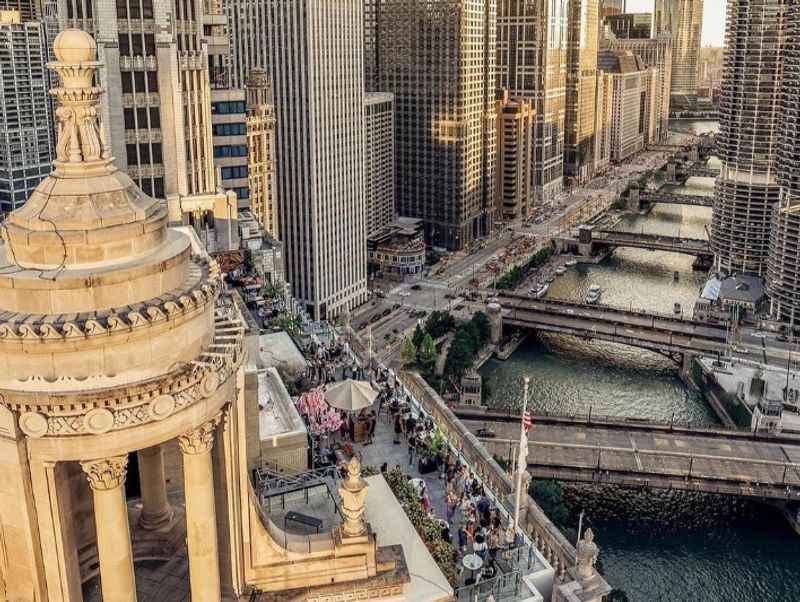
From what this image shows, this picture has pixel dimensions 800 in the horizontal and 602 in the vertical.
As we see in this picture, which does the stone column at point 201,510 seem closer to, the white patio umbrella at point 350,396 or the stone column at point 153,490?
the stone column at point 153,490

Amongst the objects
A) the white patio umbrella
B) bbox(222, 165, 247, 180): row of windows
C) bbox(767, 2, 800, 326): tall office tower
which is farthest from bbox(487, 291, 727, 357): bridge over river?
the white patio umbrella

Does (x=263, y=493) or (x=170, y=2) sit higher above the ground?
(x=170, y=2)

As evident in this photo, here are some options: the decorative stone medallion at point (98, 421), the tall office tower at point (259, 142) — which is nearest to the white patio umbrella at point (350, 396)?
the decorative stone medallion at point (98, 421)

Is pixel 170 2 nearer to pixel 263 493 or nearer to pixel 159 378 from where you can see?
pixel 263 493

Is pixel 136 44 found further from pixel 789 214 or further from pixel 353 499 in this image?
pixel 789 214

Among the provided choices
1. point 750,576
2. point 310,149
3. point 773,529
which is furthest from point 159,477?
point 310,149

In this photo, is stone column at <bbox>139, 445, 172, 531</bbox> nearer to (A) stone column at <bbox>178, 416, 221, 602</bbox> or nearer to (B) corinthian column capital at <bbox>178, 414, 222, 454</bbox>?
(A) stone column at <bbox>178, 416, 221, 602</bbox>

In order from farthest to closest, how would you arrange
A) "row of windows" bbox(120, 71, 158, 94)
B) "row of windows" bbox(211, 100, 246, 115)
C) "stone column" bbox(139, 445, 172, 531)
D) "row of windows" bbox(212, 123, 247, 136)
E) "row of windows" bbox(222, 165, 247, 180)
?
"row of windows" bbox(222, 165, 247, 180)
"row of windows" bbox(212, 123, 247, 136)
"row of windows" bbox(211, 100, 246, 115)
"row of windows" bbox(120, 71, 158, 94)
"stone column" bbox(139, 445, 172, 531)
